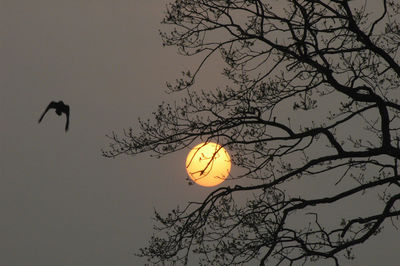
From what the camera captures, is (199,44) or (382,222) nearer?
(382,222)

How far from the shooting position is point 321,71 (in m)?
12.9

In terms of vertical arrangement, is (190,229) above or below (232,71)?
below

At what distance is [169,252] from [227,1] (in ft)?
14.8

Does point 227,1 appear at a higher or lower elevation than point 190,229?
higher

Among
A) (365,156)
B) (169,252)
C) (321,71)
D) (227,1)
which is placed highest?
(227,1)

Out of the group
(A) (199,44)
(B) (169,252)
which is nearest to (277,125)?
(A) (199,44)

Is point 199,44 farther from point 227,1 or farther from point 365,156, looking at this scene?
point 365,156

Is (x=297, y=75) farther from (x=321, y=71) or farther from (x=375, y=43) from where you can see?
(x=375, y=43)

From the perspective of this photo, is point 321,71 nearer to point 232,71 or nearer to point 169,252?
point 232,71

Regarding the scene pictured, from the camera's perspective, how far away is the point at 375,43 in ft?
43.3

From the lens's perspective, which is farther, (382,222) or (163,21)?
(163,21)

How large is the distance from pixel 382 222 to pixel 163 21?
5.25 metres

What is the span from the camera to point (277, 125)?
43.4ft

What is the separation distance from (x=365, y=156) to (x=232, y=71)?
2.77 metres
